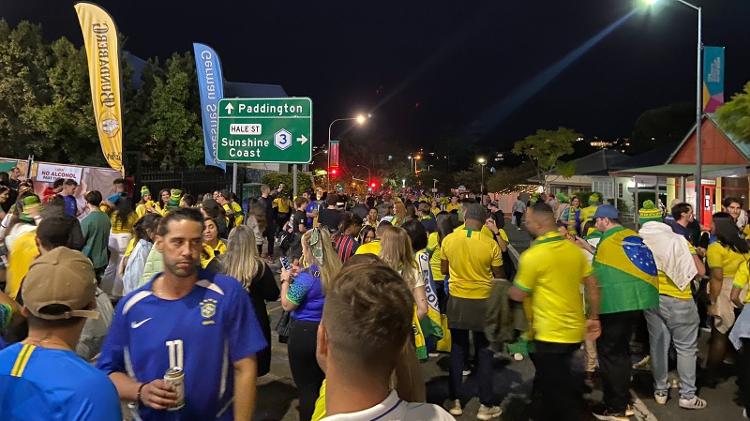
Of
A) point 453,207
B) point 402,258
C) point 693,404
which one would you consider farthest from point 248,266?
point 453,207

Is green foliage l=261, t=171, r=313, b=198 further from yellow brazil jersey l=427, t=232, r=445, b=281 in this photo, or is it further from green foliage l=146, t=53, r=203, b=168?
yellow brazil jersey l=427, t=232, r=445, b=281

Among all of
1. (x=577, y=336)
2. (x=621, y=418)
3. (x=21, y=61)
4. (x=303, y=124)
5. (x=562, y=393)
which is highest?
(x=21, y=61)

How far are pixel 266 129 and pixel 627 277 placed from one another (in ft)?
32.8

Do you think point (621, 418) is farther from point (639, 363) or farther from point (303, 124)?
point (303, 124)

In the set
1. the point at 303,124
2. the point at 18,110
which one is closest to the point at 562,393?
the point at 303,124

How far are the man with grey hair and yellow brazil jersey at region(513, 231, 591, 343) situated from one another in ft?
2.95

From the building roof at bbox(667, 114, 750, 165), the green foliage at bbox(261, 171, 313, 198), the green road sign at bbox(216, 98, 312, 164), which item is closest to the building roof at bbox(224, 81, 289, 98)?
the green foliage at bbox(261, 171, 313, 198)

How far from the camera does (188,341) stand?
2619mm

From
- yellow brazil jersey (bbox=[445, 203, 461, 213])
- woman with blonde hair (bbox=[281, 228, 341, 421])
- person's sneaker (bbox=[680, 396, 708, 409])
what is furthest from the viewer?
yellow brazil jersey (bbox=[445, 203, 461, 213])

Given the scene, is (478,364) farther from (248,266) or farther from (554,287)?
(248,266)

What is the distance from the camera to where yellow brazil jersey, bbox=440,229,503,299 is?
5539 mm

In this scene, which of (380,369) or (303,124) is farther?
(303,124)

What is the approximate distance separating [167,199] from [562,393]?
9090 millimetres

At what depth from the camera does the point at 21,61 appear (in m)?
23.6
